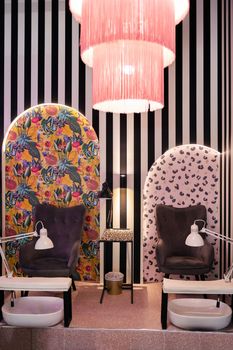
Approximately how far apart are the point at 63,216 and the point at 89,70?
188 centimetres

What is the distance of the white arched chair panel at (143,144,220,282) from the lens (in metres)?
4.86

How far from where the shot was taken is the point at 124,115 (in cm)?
499

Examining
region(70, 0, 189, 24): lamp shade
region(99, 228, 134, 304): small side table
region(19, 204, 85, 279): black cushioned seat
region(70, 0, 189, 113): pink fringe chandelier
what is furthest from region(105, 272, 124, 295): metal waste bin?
region(70, 0, 189, 24): lamp shade

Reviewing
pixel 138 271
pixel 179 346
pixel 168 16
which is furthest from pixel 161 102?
pixel 138 271

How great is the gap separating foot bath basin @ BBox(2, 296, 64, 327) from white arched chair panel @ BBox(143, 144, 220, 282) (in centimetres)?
163

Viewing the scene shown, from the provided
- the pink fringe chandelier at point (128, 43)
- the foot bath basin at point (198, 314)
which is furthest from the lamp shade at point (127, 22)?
the foot bath basin at point (198, 314)

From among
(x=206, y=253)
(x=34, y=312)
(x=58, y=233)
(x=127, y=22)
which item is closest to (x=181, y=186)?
(x=206, y=253)

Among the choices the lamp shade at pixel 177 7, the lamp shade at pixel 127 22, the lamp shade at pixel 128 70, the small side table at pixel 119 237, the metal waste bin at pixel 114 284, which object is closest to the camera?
the lamp shade at pixel 127 22

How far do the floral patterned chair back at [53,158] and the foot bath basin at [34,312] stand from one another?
1.45m

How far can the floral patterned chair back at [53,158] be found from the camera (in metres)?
4.90

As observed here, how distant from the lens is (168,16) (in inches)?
78.7

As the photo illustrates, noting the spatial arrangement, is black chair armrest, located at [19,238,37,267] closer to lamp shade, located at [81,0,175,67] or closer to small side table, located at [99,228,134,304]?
small side table, located at [99,228,134,304]

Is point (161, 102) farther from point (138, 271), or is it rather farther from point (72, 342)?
point (138, 271)

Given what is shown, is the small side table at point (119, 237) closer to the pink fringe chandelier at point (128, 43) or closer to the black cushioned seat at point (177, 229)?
the black cushioned seat at point (177, 229)
